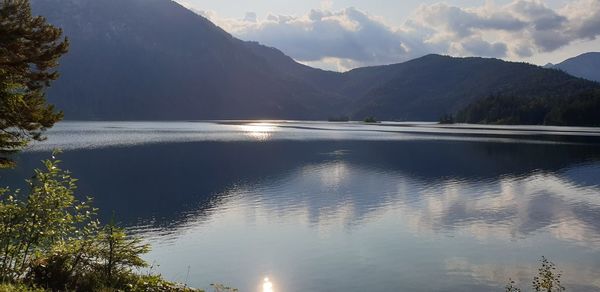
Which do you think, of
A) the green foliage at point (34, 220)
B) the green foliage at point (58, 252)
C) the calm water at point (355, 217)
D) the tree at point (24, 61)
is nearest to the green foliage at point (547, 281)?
the calm water at point (355, 217)

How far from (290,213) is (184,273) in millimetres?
21742

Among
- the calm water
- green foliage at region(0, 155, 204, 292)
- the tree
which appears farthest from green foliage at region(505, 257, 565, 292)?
the tree

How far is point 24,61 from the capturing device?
21000 mm

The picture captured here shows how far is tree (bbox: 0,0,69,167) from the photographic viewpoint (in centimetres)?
2078

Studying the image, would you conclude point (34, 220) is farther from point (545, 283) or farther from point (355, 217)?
point (355, 217)

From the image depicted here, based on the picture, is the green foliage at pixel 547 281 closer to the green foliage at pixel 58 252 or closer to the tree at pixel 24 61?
the green foliage at pixel 58 252

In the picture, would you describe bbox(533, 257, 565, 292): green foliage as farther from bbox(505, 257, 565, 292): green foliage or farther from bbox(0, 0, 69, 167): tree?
bbox(0, 0, 69, 167): tree

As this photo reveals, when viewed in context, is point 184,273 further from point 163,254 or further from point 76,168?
point 76,168

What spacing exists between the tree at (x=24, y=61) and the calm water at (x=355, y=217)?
46.1ft

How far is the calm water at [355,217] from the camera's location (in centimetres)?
3238

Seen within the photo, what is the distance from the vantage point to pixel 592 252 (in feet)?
121

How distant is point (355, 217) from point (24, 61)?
3673cm

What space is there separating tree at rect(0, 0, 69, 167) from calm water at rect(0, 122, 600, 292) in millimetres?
14038

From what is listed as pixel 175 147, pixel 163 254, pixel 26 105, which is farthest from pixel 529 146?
pixel 26 105
